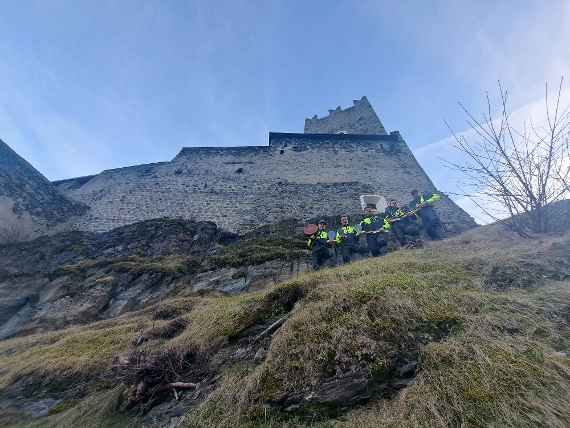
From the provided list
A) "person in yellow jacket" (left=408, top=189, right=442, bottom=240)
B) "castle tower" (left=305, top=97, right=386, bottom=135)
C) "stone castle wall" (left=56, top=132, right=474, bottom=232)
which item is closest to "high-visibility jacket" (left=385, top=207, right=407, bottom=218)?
"person in yellow jacket" (left=408, top=189, right=442, bottom=240)

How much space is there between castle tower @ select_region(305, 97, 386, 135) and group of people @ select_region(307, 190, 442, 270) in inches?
511

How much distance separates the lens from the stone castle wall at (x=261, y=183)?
13.7 metres

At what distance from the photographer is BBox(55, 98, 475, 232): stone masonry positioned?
1372cm

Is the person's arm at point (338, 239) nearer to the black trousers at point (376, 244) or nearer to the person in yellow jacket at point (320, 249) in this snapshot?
the person in yellow jacket at point (320, 249)

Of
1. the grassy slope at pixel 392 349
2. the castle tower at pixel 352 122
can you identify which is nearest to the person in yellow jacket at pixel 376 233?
the grassy slope at pixel 392 349

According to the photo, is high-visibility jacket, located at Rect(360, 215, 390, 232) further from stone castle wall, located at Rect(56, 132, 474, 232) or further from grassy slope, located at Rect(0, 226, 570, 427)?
stone castle wall, located at Rect(56, 132, 474, 232)

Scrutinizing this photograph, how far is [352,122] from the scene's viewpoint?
22078 millimetres

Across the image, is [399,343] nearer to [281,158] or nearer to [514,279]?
[514,279]

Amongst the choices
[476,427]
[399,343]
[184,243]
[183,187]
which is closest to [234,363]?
[399,343]

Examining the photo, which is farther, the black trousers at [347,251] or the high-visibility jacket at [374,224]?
the high-visibility jacket at [374,224]

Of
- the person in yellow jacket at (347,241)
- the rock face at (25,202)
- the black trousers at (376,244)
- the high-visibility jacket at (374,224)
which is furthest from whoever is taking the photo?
the rock face at (25,202)

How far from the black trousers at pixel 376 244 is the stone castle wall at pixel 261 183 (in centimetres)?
551

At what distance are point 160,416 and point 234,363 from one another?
0.84m

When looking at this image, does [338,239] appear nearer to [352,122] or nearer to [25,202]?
[25,202]
